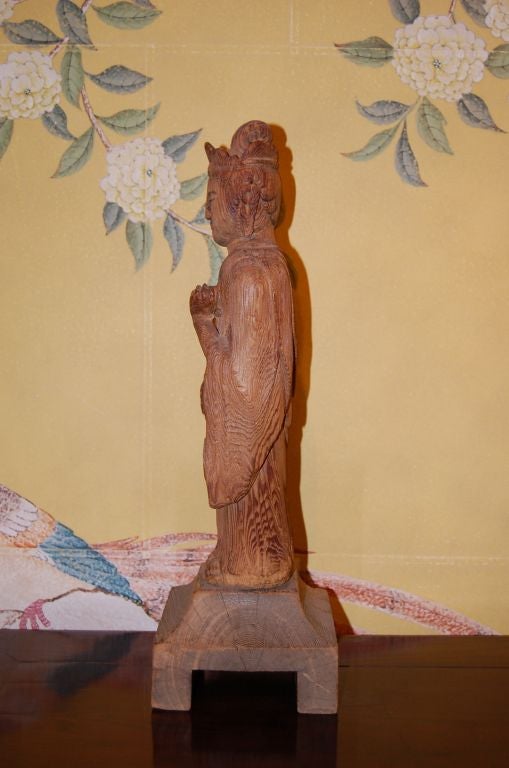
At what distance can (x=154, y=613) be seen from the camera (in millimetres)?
1653

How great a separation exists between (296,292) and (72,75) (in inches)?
26.0

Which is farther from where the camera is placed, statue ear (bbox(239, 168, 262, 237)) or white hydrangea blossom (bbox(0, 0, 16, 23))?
white hydrangea blossom (bbox(0, 0, 16, 23))

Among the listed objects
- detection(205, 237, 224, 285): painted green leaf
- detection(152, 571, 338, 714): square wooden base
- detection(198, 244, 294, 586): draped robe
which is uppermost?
detection(205, 237, 224, 285): painted green leaf

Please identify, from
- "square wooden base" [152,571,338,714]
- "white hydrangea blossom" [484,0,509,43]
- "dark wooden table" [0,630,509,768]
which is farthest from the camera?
"white hydrangea blossom" [484,0,509,43]

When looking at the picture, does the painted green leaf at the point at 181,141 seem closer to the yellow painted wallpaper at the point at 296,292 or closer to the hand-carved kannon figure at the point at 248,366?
the yellow painted wallpaper at the point at 296,292

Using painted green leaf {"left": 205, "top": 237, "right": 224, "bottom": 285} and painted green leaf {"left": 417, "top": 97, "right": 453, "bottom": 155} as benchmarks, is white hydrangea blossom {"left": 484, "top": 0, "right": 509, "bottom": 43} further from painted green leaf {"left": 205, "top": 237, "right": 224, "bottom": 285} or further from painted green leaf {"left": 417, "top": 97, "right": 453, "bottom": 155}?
painted green leaf {"left": 205, "top": 237, "right": 224, "bottom": 285}

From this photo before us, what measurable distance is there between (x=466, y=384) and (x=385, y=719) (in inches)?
28.7

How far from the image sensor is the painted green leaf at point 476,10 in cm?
155

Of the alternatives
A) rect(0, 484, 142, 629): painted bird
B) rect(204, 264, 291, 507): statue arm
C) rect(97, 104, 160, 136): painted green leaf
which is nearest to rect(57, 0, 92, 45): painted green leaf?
rect(97, 104, 160, 136): painted green leaf

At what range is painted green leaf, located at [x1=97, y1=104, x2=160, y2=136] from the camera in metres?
1.57

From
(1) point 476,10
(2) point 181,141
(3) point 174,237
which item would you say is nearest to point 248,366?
(3) point 174,237

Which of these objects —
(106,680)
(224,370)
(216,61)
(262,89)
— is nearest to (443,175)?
(262,89)

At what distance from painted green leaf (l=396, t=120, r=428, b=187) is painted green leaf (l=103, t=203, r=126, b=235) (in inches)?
23.6

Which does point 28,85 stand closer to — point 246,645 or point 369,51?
point 369,51
